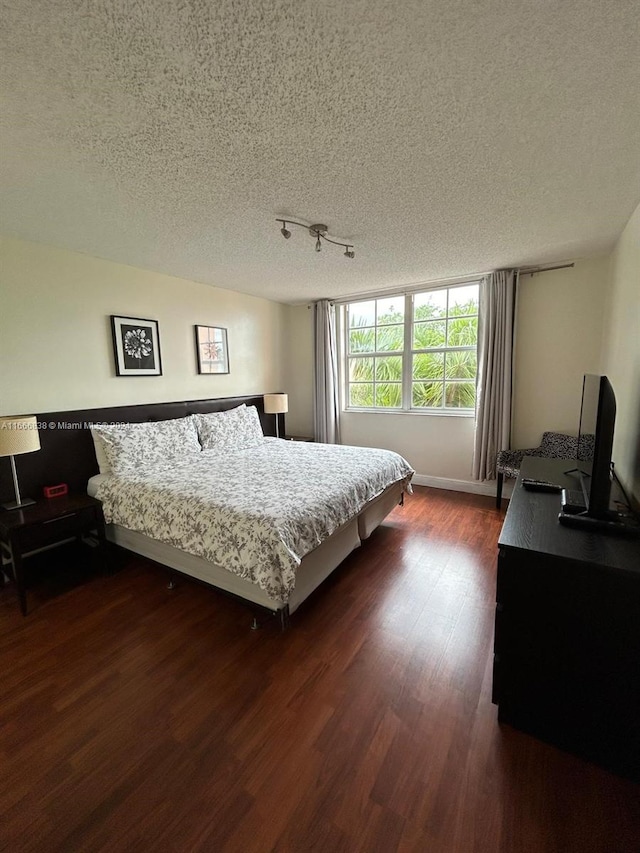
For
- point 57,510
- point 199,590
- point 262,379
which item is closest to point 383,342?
point 262,379

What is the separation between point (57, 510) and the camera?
2.24 metres

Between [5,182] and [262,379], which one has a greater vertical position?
[5,182]

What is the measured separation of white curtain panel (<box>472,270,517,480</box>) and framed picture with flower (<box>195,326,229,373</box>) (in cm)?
290

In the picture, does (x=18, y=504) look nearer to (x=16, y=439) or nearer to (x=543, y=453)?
(x=16, y=439)

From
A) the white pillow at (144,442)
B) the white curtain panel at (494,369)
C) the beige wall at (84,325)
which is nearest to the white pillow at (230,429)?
the white pillow at (144,442)

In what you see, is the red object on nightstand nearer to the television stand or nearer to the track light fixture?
the track light fixture

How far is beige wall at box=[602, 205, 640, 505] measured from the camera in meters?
1.77

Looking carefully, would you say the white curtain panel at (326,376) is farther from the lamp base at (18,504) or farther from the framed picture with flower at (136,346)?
the lamp base at (18,504)

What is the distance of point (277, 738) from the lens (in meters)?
1.32

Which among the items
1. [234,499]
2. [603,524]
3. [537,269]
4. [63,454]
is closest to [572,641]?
[603,524]

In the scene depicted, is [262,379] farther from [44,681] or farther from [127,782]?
[127,782]

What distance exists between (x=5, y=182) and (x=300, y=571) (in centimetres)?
259

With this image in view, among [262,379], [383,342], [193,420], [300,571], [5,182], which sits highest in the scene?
[5,182]

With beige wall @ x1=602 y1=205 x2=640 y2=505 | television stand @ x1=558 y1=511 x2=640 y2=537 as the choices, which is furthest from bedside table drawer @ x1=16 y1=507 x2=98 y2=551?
beige wall @ x1=602 y1=205 x2=640 y2=505
